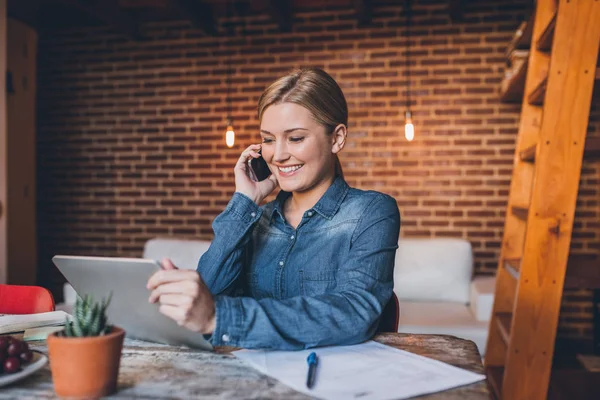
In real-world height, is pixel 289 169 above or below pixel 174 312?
above

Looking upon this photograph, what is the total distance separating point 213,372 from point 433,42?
138 inches

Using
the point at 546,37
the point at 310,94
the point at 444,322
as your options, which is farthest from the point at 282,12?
the point at 310,94

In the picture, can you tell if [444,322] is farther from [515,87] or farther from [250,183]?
[250,183]

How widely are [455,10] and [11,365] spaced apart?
11.9 feet

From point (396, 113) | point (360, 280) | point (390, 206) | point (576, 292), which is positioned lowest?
point (576, 292)

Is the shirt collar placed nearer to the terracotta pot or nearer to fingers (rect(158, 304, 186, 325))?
fingers (rect(158, 304, 186, 325))

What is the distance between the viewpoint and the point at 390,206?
4.66ft

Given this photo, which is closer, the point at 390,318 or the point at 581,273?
the point at 390,318

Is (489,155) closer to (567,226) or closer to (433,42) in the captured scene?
(433,42)

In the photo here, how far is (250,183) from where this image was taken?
61.9 inches

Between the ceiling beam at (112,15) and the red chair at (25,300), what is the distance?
250 centimetres

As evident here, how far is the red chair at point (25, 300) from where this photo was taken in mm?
1650

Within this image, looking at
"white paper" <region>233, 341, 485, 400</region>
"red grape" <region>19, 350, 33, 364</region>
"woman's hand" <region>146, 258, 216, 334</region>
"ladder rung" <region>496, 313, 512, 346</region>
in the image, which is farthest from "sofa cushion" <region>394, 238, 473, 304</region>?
"red grape" <region>19, 350, 33, 364</region>

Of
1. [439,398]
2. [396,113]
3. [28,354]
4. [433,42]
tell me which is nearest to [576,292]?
[396,113]
